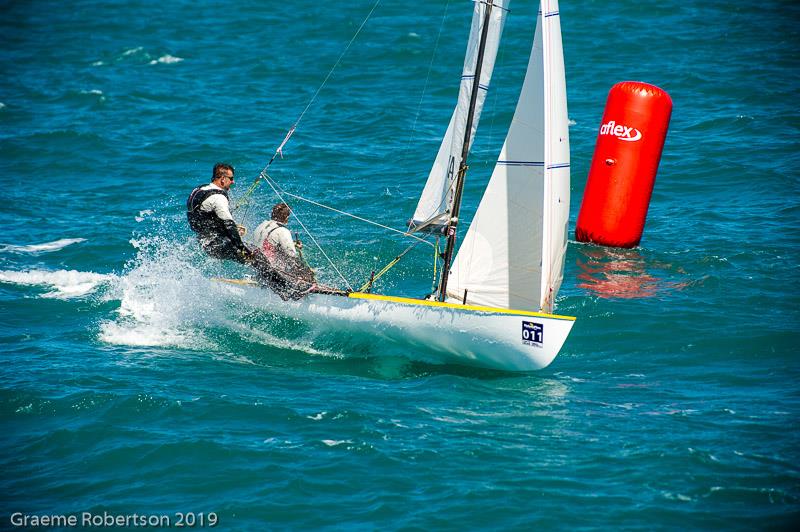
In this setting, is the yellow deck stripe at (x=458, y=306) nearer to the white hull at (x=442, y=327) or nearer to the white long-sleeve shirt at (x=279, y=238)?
the white hull at (x=442, y=327)

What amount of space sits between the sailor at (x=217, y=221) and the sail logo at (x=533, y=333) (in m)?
3.60

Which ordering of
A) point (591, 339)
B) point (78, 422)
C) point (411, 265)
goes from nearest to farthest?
point (78, 422), point (591, 339), point (411, 265)

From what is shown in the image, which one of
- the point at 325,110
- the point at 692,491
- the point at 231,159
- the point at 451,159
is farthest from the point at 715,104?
the point at 692,491

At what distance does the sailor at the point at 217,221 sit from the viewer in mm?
11508

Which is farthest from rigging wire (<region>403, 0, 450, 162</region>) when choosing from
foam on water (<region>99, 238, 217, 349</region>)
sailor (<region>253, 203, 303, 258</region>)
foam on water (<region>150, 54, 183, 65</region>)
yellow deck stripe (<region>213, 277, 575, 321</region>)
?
yellow deck stripe (<region>213, 277, 575, 321</region>)

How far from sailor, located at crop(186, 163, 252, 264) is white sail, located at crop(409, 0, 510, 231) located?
219 cm

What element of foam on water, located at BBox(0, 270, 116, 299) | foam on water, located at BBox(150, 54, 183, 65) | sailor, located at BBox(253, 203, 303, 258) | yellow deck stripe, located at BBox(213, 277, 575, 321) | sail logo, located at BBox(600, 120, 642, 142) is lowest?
foam on water, located at BBox(0, 270, 116, 299)

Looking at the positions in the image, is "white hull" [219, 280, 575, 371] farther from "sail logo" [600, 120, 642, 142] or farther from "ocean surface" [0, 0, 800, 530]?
"sail logo" [600, 120, 642, 142]

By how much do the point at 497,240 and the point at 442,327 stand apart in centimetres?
126

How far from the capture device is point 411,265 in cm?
1487

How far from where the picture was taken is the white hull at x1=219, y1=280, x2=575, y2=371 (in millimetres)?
10383

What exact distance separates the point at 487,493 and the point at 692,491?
1.80 meters

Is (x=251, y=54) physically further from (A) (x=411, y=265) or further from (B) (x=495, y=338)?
(B) (x=495, y=338)

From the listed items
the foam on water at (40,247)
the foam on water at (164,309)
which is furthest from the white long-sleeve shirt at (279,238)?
the foam on water at (40,247)
